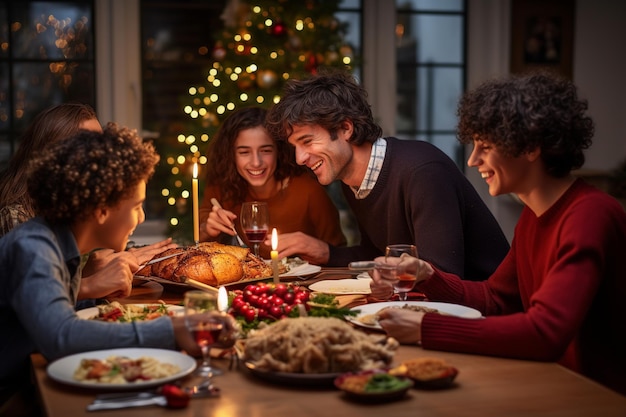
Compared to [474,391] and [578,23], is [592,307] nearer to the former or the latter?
[474,391]

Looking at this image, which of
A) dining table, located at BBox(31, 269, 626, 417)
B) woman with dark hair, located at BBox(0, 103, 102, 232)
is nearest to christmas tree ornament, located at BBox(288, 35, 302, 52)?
woman with dark hair, located at BBox(0, 103, 102, 232)

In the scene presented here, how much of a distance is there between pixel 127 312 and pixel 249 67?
10.3 feet

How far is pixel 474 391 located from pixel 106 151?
0.94 metres

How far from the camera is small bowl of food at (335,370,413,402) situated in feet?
Answer: 4.93

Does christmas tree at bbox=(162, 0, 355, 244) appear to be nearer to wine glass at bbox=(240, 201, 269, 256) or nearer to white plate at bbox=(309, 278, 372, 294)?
wine glass at bbox=(240, 201, 269, 256)

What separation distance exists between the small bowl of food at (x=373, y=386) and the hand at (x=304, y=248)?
164cm

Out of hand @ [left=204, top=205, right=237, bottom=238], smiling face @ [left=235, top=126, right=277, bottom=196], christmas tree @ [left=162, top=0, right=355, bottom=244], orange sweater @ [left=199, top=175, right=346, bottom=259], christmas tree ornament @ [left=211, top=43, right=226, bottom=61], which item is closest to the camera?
hand @ [left=204, top=205, right=237, bottom=238]

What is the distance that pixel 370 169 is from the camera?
317 centimetres

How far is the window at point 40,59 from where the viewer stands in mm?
5625

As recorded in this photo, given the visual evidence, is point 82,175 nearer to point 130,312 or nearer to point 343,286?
point 130,312

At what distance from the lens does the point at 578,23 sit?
6.14 metres

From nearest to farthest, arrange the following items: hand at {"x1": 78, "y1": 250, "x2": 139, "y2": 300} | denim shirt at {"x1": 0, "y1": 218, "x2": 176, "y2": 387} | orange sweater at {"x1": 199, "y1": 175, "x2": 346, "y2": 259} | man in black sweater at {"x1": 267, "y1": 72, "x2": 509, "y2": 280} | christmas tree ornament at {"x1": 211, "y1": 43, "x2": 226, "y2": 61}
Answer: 1. denim shirt at {"x1": 0, "y1": 218, "x2": 176, "y2": 387}
2. hand at {"x1": 78, "y1": 250, "x2": 139, "y2": 300}
3. man in black sweater at {"x1": 267, "y1": 72, "x2": 509, "y2": 280}
4. orange sweater at {"x1": 199, "y1": 175, "x2": 346, "y2": 259}
5. christmas tree ornament at {"x1": 211, "y1": 43, "x2": 226, "y2": 61}

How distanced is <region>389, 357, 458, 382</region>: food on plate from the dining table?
0.03m

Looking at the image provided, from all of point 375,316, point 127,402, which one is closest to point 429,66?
point 375,316
